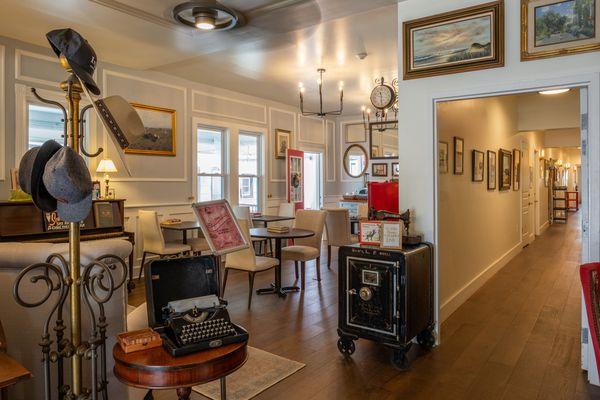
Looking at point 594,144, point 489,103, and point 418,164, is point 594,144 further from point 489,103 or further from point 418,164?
point 489,103

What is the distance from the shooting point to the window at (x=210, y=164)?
661 cm

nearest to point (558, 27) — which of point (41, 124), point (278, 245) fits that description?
point (278, 245)

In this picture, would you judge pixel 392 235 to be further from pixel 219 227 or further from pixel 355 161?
pixel 355 161

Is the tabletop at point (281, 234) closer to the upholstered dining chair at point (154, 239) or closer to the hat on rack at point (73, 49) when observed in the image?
the upholstered dining chair at point (154, 239)

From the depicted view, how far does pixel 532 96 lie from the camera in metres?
6.90

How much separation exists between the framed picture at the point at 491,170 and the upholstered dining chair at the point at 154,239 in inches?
160

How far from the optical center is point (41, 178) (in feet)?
4.75

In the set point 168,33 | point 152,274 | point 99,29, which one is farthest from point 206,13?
point 152,274

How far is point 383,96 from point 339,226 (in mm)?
2207

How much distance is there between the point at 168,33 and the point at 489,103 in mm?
4013

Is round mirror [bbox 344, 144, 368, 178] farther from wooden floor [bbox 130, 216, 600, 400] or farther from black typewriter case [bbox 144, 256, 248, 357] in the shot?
black typewriter case [bbox 144, 256, 248, 357]

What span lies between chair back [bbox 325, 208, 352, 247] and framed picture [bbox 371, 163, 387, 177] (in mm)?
3307

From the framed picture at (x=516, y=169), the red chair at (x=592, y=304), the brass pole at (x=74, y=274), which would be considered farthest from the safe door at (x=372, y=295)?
the framed picture at (x=516, y=169)

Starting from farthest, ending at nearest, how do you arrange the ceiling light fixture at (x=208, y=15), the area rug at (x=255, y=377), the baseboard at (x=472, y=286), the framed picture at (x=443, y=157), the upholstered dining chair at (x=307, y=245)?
the upholstered dining chair at (x=307, y=245) < the baseboard at (x=472, y=286) < the framed picture at (x=443, y=157) < the ceiling light fixture at (x=208, y=15) < the area rug at (x=255, y=377)
